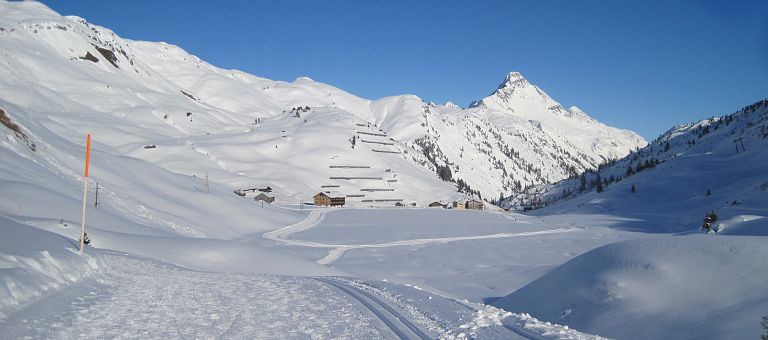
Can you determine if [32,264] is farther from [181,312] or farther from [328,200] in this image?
[328,200]

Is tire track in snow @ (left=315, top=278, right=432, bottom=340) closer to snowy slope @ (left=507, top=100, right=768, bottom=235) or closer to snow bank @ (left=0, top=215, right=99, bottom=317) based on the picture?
snow bank @ (left=0, top=215, right=99, bottom=317)

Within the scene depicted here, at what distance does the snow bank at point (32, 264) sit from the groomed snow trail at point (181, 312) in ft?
1.03

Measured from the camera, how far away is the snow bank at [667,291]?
923cm

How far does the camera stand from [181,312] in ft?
33.0

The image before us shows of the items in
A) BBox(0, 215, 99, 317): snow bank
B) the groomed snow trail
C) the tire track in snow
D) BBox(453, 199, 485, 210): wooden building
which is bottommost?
BBox(453, 199, 485, 210): wooden building

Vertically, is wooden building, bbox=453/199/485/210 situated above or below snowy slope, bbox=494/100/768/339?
below

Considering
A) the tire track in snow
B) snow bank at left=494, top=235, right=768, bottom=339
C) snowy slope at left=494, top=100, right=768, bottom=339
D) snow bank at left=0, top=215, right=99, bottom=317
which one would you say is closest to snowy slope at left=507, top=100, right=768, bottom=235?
snowy slope at left=494, top=100, right=768, bottom=339

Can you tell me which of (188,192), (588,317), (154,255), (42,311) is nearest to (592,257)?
(588,317)

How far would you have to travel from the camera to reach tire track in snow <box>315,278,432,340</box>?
920 centimetres

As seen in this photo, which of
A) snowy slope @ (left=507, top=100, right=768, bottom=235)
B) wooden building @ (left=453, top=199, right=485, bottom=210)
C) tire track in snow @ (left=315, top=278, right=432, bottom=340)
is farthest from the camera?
wooden building @ (left=453, top=199, right=485, bottom=210)

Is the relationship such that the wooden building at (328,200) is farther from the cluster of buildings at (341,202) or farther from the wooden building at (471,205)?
the wooden building at (471,205)

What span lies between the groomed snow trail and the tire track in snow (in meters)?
0.41

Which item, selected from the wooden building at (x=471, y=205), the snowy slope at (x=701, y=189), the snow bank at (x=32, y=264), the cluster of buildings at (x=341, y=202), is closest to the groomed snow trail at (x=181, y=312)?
the snow bank at (x=32, y=264)

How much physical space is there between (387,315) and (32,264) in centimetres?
801
